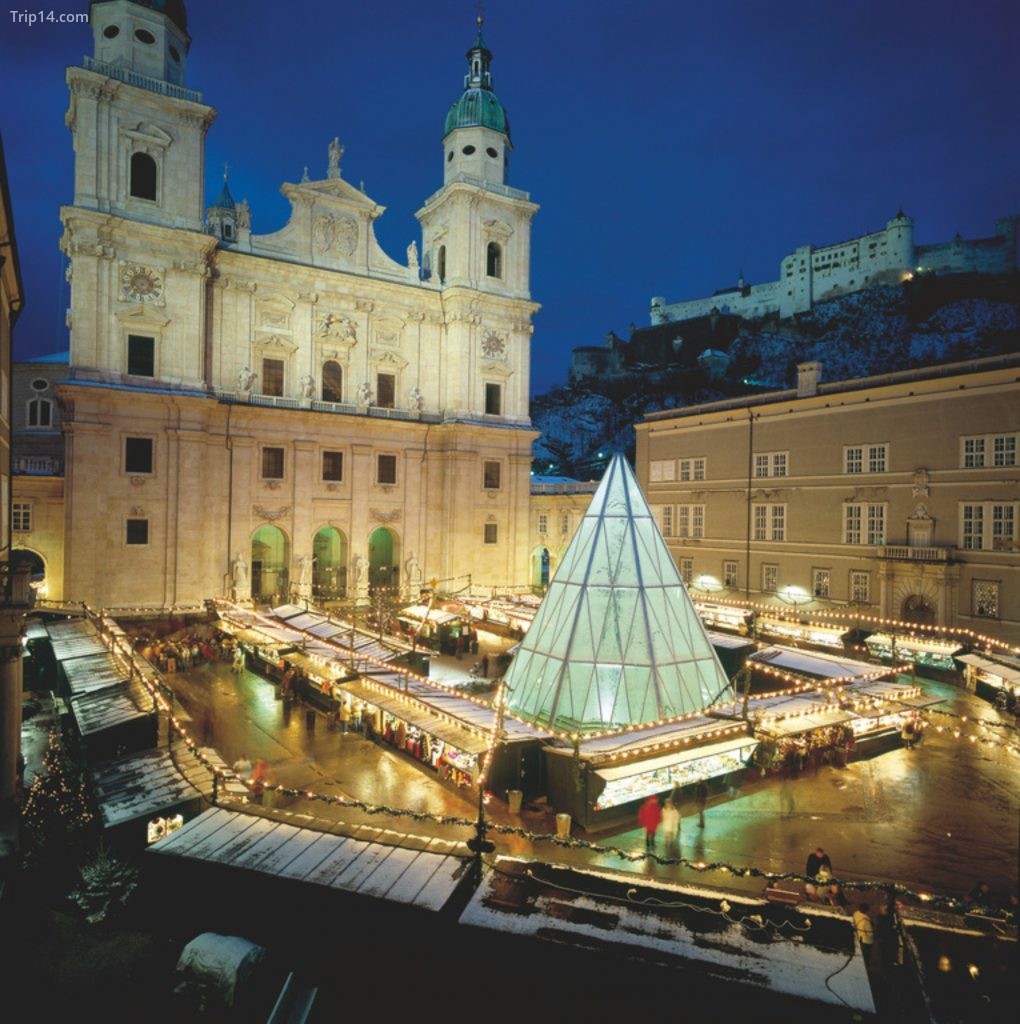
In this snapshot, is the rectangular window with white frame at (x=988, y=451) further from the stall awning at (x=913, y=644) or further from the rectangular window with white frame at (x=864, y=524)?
the stall awning at (x=913, y=644)

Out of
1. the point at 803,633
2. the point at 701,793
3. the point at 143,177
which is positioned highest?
the point at 143,177

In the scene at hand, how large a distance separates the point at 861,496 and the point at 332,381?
1175 inches

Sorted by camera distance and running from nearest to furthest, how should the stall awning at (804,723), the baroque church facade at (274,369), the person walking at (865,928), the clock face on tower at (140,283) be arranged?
1. the person walking at (865,928)
2. the stall awning at (804,723)
3. the baroque church facade at (274,369)
4. the clock face on tower at (140,283)

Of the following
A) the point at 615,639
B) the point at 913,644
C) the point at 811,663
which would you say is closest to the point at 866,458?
the point at 913,644

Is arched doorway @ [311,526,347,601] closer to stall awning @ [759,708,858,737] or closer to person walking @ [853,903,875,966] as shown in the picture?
stall awning @ [759,708,858,737]

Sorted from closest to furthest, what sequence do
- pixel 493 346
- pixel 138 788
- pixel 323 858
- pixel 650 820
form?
pixel 323 858, pixel 138 788, pixel 650 820, pixel 493 346

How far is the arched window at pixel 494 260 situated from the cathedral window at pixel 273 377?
15.4 m

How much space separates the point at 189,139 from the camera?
34.0 meters

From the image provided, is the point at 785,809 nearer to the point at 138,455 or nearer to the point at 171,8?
the point at 138,455

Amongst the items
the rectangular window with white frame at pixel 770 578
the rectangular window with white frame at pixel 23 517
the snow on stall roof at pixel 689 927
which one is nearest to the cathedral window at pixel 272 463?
the rectangular window with white frame at pixel 23 517

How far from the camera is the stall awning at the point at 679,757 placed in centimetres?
1238

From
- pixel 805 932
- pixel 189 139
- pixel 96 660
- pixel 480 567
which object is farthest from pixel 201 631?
pixel 805 932

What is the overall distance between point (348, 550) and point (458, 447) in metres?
9.37

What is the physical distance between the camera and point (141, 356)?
109ft
